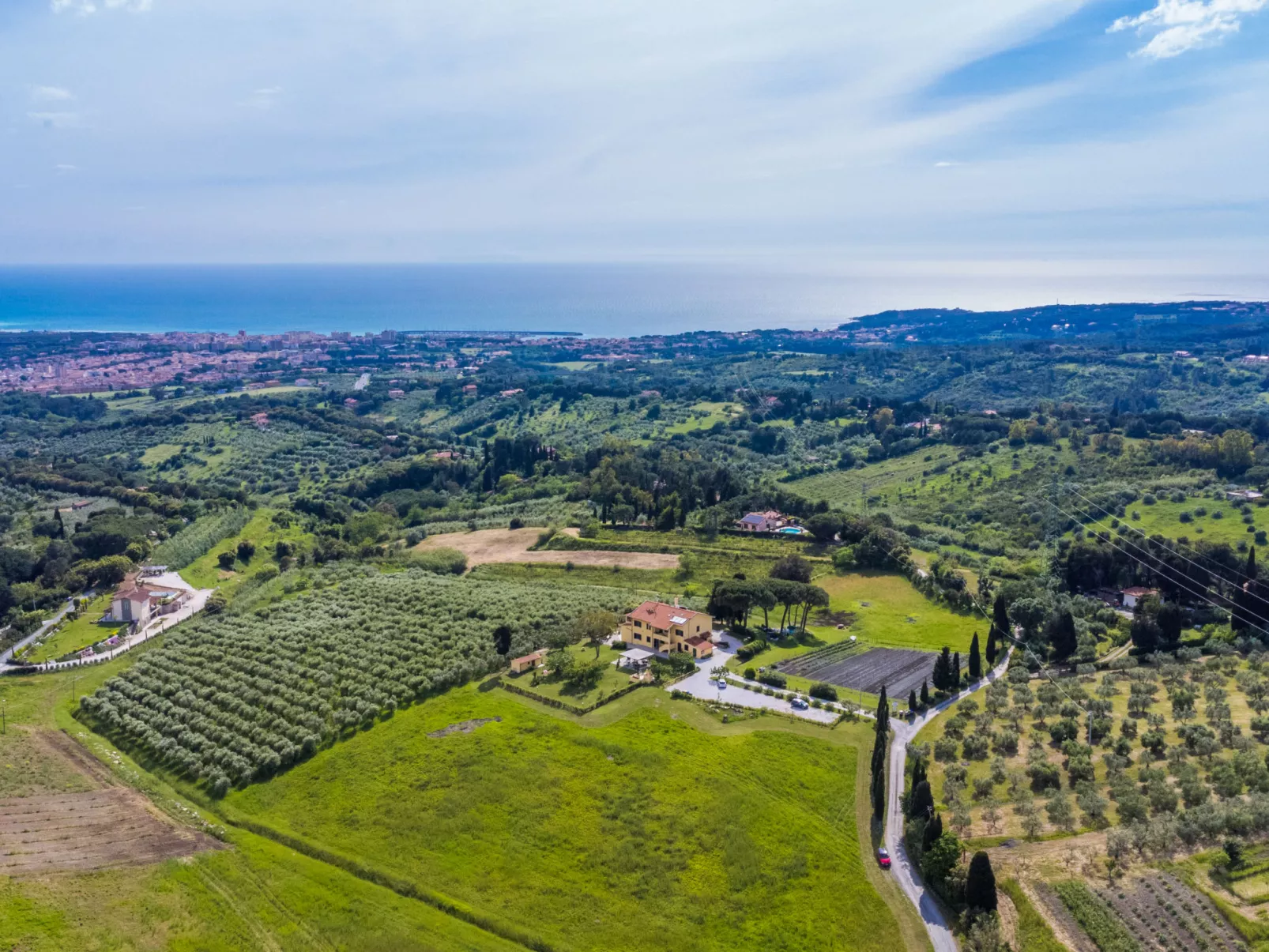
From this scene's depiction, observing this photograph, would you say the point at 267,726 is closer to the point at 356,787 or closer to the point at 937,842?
the point at 356,787

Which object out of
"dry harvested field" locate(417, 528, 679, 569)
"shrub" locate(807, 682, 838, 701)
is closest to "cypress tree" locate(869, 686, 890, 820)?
"shrub" locate(807, 682, 838, 701)

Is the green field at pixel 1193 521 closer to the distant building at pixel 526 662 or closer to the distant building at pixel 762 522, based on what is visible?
the distant building at pixel 762 522

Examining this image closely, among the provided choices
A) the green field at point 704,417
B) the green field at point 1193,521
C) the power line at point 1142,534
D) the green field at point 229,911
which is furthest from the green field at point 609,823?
the green field at point 704,417

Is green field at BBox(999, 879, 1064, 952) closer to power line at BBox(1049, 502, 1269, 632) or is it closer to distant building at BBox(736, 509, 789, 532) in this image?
power line at BBox(1049, 502, 1269, 632)

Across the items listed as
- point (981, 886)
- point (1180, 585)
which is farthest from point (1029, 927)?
point (1180, 585)

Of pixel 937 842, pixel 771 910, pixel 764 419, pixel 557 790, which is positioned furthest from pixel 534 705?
pixel 764 419

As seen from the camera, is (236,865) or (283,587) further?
(283,587)
